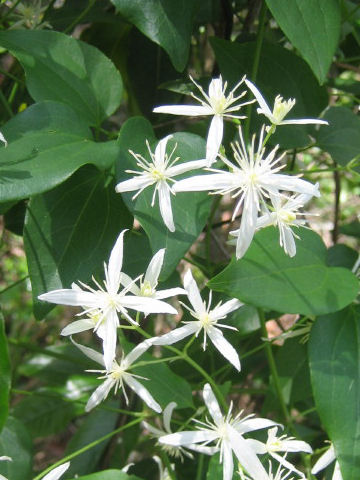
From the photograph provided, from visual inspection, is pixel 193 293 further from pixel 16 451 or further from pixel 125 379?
pixel 16 451

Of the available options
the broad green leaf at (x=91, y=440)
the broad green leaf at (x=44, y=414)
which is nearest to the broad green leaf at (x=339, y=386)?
the broad green leaf at (x=91, y=440)

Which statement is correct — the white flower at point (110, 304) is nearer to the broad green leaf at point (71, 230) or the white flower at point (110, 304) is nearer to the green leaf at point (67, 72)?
the broad green leaf at point (71, 230)

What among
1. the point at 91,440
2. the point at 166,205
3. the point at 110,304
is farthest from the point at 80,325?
the point at 91,440

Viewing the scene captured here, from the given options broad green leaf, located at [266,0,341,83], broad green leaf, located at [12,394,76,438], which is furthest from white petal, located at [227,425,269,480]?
broad green leaf, located at [12,394,76,438]

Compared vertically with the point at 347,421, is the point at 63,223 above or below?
above

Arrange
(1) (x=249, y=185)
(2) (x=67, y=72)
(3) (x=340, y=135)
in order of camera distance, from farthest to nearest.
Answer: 1. (3) (x=340, y=135)
2. (2) (x=67, y=72)
3. (1) (x=249, y=185)

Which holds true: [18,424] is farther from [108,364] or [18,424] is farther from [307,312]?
[307,312]

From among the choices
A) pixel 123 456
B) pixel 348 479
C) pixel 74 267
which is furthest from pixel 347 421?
pixel 123 456
